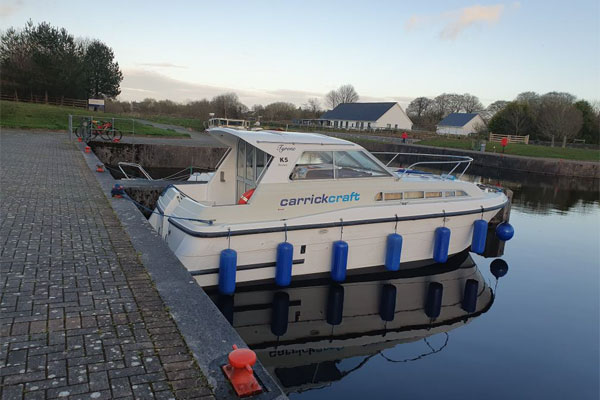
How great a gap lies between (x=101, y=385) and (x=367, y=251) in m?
5.62

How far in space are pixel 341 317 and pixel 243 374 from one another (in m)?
4.28

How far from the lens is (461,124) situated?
70500 mm

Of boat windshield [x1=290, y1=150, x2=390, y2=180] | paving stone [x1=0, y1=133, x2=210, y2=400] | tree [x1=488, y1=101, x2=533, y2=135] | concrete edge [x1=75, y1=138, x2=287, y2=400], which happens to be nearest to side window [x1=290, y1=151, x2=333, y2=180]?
boat windshield [x1=290, y1=150, x2=390, y2=180]

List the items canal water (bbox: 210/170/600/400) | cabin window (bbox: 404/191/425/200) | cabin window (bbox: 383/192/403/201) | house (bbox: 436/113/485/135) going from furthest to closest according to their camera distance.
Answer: house (bbox: 436/113/485/135)
cabin window (bbox: 404/191/425/200)
cabin window (bbox: 383/192/403/201)
canal water (bbox: 210/170/600/400)

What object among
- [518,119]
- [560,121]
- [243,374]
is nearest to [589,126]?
[560,121]

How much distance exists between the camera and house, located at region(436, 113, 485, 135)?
69.8 m

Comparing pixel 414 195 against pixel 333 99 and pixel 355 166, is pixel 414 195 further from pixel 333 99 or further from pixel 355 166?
pixel 333 99

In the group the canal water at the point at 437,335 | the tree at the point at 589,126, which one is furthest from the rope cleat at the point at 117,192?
the tree at the point at 589,126

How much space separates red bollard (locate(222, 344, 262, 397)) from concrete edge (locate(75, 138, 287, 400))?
0.16ft

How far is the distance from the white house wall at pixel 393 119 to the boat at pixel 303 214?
62719 mm

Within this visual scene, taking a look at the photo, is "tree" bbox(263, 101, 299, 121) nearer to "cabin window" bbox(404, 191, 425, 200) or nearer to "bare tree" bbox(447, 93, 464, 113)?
"bare tree" bbox(447, 93, 464, 113)

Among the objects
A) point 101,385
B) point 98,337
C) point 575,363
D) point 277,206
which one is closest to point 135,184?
point 277,206

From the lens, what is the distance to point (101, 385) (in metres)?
2.96

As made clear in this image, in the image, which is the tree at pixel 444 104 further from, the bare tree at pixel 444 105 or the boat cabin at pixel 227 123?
the boat cabin at pixel 227 123
